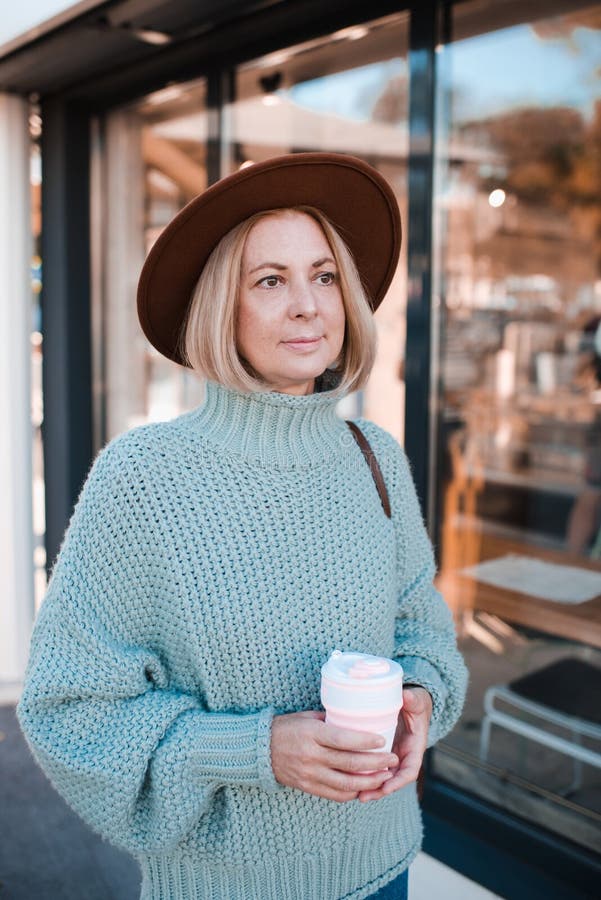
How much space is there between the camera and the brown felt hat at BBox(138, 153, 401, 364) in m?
1.41

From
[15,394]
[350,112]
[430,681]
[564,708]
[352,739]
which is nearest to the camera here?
[352,739]

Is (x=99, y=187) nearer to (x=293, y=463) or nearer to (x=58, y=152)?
(x=58, y=152)

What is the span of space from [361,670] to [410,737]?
242 millimetres

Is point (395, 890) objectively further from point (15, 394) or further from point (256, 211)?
point (15, 394)

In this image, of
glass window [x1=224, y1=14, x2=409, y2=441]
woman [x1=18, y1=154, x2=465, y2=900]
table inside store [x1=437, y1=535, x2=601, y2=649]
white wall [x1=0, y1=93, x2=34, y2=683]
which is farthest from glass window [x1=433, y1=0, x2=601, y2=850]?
white wall [x1=0, y1=93, x2=34, y2=683]

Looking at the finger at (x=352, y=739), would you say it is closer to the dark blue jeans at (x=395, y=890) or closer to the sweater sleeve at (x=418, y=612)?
the sweater sleeve at (x=418, y=612)

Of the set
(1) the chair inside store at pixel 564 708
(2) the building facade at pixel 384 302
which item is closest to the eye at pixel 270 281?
(2) the building facade at pixel 384 302

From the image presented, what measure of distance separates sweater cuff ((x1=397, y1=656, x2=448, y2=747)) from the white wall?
9.58ft

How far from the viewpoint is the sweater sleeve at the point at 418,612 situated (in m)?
1.55

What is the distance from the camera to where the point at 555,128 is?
7.42 meters

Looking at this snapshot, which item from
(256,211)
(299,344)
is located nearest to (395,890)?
(299,344)

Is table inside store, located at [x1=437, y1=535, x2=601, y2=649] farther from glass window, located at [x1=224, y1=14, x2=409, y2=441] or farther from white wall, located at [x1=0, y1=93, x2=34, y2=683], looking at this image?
white wall, located at [x1=0, y1=93, x2=34, y2=683]

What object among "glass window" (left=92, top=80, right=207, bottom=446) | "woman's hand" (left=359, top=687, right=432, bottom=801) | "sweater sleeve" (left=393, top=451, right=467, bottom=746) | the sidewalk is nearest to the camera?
"woman's hand" (left=359, top=687, right=432, bottom=801)

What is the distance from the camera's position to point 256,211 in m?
1.46
